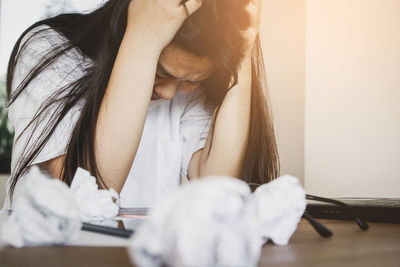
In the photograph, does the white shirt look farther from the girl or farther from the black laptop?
the black laptop

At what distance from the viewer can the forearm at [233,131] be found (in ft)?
3.58

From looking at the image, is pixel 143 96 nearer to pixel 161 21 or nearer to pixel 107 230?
pixel 161 21

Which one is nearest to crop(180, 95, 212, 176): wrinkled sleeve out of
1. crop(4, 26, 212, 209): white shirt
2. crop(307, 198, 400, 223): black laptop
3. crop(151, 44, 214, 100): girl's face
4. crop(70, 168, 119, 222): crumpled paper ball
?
crop(4, 26, 212, 209): white shirt

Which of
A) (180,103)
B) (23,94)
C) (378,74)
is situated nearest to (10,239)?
(23,94)

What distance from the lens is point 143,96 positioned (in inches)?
35.0

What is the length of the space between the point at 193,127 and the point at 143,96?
1.09ft

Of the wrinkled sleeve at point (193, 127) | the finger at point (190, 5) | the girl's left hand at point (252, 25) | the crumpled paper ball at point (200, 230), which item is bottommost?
the wrinkled sleeve at point (193, 127)

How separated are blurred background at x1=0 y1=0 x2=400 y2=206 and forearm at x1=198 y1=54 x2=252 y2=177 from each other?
0.67 feet

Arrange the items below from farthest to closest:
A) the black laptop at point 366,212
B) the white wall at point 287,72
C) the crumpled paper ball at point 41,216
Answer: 1. the white wall at point 287,72
2. the black laptop at point 366,212
3. the crumpled paper ball at point 41,216

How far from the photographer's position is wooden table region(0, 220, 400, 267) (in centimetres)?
28

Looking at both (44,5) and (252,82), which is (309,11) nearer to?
(252,82)

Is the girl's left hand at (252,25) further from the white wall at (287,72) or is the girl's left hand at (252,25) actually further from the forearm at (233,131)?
the white wall at (287,72)

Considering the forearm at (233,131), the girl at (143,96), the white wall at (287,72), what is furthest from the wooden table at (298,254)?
the white wall at (287,72)

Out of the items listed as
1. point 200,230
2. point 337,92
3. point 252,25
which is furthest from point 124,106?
point 337,92
